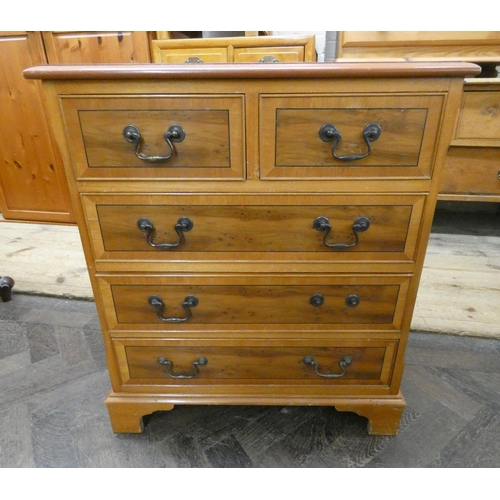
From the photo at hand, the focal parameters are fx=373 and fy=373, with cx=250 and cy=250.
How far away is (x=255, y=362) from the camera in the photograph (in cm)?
102

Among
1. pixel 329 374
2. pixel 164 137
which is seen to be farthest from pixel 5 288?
pixel 329 374

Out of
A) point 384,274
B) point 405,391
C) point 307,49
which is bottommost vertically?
point 405,391

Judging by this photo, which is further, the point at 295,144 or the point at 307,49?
the point at 307,49

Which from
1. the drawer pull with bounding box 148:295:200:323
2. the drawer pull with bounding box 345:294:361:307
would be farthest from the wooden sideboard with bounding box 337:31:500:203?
the drawer pull with bounding box 148:295:200:323

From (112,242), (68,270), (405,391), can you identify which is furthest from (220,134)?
(68,270)

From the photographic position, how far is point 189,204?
82cm

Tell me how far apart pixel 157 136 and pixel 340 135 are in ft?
1.20

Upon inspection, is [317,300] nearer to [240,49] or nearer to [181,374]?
[181,374]

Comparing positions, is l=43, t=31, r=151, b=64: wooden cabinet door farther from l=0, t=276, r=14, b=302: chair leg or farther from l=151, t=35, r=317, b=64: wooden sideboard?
l=0, t=276, r=14, b=302: chair leg

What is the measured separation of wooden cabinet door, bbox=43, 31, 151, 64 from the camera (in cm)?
188

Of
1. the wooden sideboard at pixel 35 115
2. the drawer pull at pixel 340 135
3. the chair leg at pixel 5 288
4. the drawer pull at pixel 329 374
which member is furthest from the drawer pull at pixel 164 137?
the wooden sideboard at pixel 35 115

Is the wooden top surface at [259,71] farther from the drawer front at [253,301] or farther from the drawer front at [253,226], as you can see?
the drawer front at [253,301]

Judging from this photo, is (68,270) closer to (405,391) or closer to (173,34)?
(173,34)
